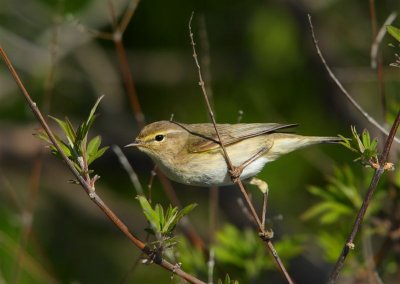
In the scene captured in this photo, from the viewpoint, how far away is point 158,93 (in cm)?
782

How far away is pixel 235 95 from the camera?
759 cm

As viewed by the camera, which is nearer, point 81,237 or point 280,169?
point 280,169

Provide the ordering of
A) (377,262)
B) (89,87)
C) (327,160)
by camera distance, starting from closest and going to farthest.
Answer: (377,262) → (327,160) → (89,87)

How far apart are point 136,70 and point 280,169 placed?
1.90 m

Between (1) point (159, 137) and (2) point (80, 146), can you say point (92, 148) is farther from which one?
(1) point (159, 137)

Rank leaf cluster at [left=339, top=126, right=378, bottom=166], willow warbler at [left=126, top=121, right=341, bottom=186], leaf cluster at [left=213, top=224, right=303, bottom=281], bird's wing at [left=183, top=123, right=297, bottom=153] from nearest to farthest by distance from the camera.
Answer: leaf cluster at [left=339, top=126, right=378, bottom=166]
willow warbler at [left=126, top=121, right=341, bottom=186]
bird's wing at [left=183, top=123, right=297, bottom=153]
leaf cluster at [left=213, top=224, right=303, bottom=281]

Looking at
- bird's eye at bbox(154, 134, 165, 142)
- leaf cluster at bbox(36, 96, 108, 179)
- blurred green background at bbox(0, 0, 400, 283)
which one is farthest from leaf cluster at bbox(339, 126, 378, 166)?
blurred green background at bbox(0, 0, 400, 283)

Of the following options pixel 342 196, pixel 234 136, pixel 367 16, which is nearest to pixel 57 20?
pixel 234 136

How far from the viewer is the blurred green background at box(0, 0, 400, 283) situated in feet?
22.9

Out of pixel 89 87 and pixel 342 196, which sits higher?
pixel 89 87

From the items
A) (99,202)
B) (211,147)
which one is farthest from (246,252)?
(99,202)

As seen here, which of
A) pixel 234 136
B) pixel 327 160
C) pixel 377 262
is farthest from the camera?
pixel 327 160

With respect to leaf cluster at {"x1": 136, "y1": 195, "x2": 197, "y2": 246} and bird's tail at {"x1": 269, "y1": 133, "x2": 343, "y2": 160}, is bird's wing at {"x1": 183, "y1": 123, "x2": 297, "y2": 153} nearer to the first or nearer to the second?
bird's tail at {"x1": 269, "y1": 133, "x2": 343, "y2": 160}

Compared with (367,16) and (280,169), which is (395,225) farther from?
(367,16)
